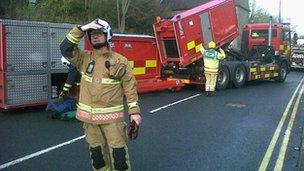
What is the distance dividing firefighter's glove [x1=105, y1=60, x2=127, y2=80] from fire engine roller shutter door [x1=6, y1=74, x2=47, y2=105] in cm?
626

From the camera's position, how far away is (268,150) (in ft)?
25.4

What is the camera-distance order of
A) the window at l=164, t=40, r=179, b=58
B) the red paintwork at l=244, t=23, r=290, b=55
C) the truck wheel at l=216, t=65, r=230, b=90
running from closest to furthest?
the window at l=164, t=40, r=179, b=58
the truck wheel at l=216, t=65, r=230, b=90
the red paintwork at l=244, t=23, r=290, b=55

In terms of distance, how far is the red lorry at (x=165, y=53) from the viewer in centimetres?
1050

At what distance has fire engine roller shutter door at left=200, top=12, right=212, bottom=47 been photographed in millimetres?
16281

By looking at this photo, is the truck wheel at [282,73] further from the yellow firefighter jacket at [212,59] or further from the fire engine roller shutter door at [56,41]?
the fire engine roller shutter door at [56,41]

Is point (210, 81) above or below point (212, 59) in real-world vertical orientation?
below

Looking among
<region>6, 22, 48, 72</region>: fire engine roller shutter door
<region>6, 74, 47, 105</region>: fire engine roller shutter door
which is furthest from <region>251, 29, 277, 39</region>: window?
<region>6, 74, 47, 105</region>: fire engine roller shutter door

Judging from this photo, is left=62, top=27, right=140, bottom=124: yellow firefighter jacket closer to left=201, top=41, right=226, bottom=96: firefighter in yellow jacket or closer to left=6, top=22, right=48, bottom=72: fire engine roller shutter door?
left=6, top=22, right=48, bottom=72: fire engine roller shutter door

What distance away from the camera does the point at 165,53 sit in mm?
16438

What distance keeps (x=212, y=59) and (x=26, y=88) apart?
675 centimetres

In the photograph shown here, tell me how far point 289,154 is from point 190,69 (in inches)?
370

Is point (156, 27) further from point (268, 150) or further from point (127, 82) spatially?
point (127, 82)

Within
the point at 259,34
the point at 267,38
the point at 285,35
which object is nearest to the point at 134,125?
the point at 267,38

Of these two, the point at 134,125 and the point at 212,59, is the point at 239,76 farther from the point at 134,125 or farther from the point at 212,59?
the point at 134,125
